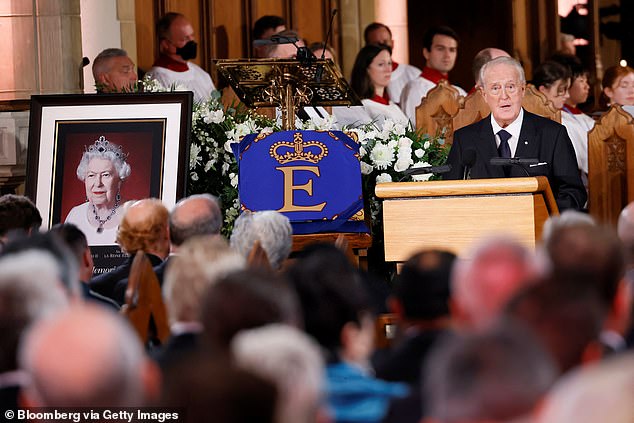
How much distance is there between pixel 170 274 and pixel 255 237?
1.57 meters

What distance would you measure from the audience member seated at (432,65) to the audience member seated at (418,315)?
28.8 feet

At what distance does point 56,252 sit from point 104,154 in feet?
13.4

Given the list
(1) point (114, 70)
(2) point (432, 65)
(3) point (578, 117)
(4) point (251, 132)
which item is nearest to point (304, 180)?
→ (4) point (251, 132)

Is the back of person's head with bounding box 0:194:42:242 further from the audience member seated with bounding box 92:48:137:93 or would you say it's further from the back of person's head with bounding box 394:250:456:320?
the audience member seated with bounding box 92:48:137:93

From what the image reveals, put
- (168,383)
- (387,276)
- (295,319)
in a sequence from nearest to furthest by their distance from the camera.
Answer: (168,383) → (295,319) → (387,276)

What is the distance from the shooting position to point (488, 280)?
3420 millimetres

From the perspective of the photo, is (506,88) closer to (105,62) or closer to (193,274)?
(105,62)

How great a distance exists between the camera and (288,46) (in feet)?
35.0

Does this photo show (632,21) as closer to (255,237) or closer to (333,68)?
(333,68)

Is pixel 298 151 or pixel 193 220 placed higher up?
pixel 298 151

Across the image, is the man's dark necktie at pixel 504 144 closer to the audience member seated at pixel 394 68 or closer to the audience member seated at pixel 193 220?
the audience member seated at pixel 193 220

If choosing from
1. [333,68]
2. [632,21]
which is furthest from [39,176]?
[632,21]

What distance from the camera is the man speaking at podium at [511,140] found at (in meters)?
7.59

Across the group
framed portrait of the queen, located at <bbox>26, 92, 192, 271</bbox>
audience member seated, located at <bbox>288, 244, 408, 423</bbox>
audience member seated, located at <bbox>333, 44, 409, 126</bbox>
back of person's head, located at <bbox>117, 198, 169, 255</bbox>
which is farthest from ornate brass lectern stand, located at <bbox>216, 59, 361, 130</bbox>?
audience member seated, located at <bbox>288, 244, 408, 423</bbox>
